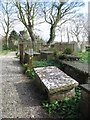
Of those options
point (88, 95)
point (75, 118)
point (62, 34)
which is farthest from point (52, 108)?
point (62, 34)

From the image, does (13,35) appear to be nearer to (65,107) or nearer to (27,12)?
(27,12)

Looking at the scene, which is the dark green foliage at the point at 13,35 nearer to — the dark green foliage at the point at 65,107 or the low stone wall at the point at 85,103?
the dark green foliage at the point at 65,107

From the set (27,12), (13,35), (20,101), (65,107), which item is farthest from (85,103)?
(13,35)

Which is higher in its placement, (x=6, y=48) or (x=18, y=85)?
(x=6, y=48)

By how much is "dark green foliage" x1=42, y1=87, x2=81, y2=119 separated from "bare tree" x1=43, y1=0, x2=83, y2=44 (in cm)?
911

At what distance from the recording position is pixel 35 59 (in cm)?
599

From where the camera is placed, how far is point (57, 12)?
34.0ft

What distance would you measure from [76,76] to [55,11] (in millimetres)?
8674

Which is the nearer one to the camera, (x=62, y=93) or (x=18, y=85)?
(x=62, y=93)

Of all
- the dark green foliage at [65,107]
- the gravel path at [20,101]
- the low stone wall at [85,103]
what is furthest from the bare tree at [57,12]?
the low stone wall at [85,103]

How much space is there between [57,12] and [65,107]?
9612mm

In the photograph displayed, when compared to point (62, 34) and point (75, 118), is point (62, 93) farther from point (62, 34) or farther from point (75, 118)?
point (62, 34)

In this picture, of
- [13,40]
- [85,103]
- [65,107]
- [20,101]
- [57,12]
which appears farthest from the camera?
[13,40]

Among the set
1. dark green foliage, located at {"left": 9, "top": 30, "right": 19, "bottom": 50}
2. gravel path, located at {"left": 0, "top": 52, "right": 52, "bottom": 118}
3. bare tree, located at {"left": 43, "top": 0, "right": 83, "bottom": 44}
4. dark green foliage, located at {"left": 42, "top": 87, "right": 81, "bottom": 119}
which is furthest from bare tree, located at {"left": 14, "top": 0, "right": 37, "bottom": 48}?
dark green foliage, located at {"left": 42, "top": 87, "right": 81, "bottom": 119}
